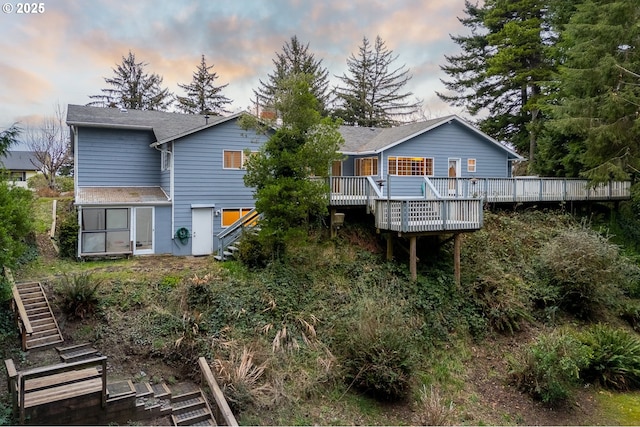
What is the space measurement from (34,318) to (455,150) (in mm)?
16610

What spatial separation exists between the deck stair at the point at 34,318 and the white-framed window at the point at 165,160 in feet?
20.9

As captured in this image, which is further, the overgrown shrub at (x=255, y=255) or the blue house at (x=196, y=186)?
the blue house at (x=196, y=186)

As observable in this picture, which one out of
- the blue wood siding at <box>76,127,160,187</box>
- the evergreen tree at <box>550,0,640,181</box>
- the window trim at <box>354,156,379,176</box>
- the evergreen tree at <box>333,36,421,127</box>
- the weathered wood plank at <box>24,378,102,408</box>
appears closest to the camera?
the weathered wood plank at <box>24,378,102,408</box>

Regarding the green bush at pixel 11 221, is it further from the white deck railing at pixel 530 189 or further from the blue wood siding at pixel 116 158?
the white deck railing at pixel 530 189

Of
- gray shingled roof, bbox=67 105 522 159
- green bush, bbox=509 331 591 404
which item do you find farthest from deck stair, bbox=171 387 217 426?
gray shingled roof, bbox=67 105 522 159

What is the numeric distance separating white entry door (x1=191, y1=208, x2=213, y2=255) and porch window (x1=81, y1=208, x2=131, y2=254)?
219 centimetres

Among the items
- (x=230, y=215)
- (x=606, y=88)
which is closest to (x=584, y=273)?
(x=606, y=88)

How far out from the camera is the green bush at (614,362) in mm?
8844

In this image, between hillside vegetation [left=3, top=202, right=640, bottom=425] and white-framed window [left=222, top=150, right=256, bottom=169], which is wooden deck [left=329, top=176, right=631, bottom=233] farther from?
white-framed window [left=222, top=150, right=256, bottom=169]

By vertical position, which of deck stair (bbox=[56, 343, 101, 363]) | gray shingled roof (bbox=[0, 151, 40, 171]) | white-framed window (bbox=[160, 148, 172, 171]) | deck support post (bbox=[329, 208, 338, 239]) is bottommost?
deck stair (bbox=[56, 343, 101, 363])

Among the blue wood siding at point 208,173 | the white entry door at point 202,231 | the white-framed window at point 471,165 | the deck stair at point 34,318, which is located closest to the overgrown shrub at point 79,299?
the deck stair at point 34,318

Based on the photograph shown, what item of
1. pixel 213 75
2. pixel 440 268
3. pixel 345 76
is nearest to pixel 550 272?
pixel 440 268

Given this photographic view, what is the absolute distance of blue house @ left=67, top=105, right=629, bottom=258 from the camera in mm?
12203

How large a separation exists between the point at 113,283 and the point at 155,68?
30.5 m
